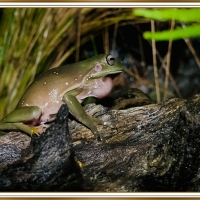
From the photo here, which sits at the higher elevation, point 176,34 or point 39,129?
point 176,34

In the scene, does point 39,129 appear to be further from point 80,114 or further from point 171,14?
point 171,14

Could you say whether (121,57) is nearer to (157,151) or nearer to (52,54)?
(52,54)

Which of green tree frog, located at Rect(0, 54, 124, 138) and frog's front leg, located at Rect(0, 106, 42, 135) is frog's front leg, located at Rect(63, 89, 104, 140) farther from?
frog's front leg, located at Rect(0, 106, 42, 135)

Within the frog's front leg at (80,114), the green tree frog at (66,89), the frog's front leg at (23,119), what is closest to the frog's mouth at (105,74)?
the green tree frog at (66,89)

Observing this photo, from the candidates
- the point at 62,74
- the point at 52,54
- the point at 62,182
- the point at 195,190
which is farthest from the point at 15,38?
the point at 195,190

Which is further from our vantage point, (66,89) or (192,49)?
(192,49)

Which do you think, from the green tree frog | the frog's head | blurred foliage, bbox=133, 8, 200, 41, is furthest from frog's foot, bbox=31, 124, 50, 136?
blurred foliage, bbox=133, 8, 200, 41

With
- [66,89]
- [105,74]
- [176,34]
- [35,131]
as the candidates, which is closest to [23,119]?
[35,131]
